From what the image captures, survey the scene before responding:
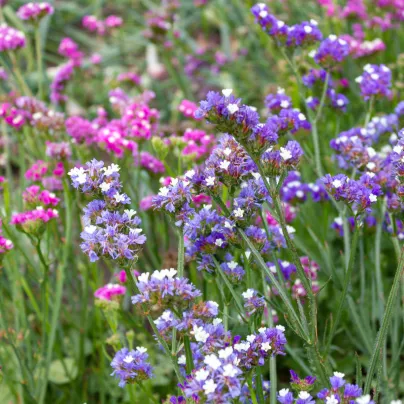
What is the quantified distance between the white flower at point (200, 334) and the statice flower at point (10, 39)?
1.97 meters

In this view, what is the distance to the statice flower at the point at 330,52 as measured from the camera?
2311mm

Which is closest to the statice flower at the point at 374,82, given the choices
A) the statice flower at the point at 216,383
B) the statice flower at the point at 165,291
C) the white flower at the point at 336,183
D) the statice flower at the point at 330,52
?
the statice flower at the point at 330,52

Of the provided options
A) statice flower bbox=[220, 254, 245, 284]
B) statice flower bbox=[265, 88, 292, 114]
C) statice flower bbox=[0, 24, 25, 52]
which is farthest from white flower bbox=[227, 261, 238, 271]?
statice flower bbox=[0, 24, 25, 52]

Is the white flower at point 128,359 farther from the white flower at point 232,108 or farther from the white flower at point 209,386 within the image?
the white flower at point 232,108

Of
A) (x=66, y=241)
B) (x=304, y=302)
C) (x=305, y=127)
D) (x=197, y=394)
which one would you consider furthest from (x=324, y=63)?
(x=197, y=394)

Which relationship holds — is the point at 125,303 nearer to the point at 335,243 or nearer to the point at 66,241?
the point at 66,241

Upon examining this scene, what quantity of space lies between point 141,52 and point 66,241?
11.8 feet

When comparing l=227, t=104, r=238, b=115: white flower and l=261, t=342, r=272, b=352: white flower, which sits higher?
l=227, t=104, r=238, b=115: white flower

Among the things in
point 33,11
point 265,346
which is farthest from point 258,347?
point 33,11

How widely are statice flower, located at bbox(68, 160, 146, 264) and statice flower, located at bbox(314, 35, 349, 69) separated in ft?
3.58

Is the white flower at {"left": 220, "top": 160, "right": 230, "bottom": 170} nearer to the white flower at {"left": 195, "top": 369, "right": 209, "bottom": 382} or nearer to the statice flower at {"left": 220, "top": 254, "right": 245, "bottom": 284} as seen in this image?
the statice flower at {"left": 220, "top": 254, "right": 245, "bottom": 284}

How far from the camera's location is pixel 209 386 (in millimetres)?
1252

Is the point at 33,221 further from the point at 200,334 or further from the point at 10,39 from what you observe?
the point at 10,39

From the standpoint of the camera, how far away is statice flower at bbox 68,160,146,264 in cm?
144
